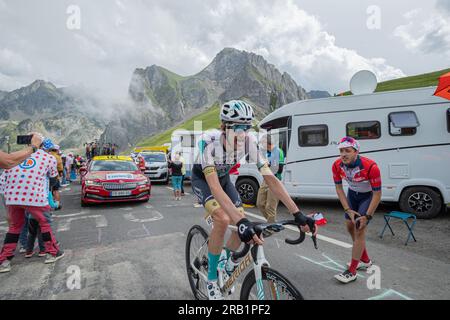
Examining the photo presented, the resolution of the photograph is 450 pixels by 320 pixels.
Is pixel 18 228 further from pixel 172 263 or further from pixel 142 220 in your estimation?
pixel 142 220

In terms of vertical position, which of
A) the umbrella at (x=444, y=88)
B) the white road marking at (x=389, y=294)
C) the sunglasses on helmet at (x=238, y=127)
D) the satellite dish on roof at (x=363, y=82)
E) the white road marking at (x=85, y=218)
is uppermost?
the satellite dish on roof at (x=363, y=82)

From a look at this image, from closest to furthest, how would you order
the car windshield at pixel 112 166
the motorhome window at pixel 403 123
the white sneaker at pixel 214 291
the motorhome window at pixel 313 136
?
1. the white sneaker at pixel 214 291
2. the motorhome window at pixel 403 123
3. the motorhome window at pixel 313 136
4. the car windshield at pixel 112 166

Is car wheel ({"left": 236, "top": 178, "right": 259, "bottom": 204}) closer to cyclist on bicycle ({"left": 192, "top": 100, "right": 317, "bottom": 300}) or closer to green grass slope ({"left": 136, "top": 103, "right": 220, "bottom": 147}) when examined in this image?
cyclist on bicycle ({"left": 192, "top": 100, "right": 317, "bottom": 300})

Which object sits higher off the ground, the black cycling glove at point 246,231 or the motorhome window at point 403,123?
the motorhome window at point 403,123

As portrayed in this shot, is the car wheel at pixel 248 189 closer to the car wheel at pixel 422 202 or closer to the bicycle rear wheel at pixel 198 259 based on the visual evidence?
the car wheel at pixel 422 202

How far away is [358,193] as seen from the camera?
12.6 ft

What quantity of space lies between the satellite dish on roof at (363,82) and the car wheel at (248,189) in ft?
14.1

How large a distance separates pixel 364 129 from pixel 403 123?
0.93 meters

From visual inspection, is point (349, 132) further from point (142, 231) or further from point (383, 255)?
point (142, 231)

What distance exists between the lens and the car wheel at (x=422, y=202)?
6.87 meters

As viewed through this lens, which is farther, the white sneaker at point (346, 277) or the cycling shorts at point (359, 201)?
the cycling shorts at point (359, 201)

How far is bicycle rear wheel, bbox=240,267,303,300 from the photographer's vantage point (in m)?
1.90

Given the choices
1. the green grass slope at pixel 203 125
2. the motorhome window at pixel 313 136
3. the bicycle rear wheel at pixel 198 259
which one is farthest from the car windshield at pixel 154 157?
the green grass slope at pixel 203 125

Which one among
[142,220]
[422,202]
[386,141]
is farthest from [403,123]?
[142,220]
